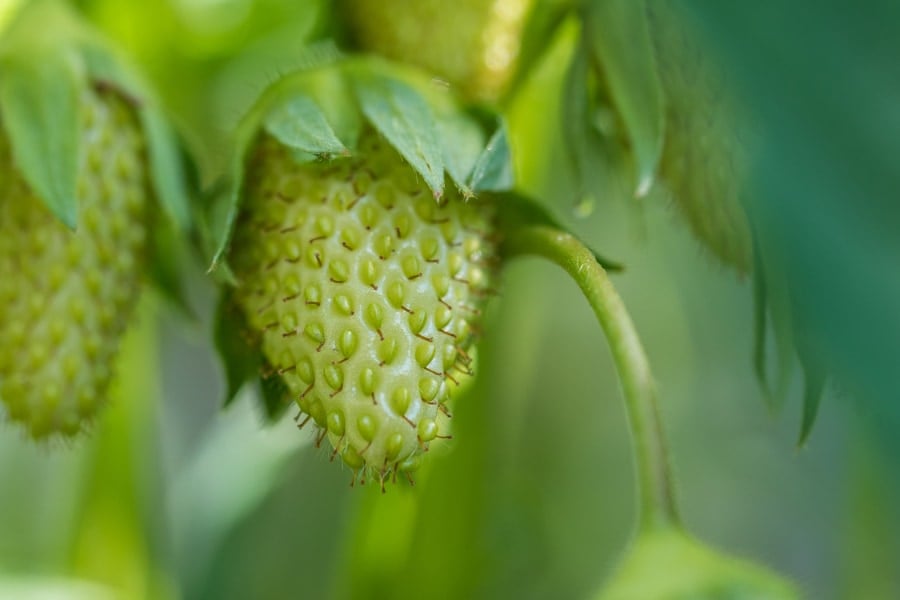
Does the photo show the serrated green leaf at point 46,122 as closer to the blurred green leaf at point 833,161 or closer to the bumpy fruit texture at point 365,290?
the bumpy fruit texture at point 365,290

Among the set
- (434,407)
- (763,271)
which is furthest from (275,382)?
(763,271)

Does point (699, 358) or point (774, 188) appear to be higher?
point (774, 188)

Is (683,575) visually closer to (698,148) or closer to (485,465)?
(698,148)

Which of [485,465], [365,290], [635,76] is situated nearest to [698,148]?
[635,76]

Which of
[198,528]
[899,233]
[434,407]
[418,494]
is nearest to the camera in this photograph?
[899,233]

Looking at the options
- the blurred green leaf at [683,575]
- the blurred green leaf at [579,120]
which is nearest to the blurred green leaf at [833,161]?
the blurred green leaf at [683,575]

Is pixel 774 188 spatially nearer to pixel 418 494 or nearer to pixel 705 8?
pixel 705 8

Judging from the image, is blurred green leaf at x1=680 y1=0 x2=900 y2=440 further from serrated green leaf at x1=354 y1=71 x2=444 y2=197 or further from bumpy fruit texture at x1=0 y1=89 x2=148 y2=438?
bumpy fruit texture at x1=0 y1=89 x2=148 y2=438
